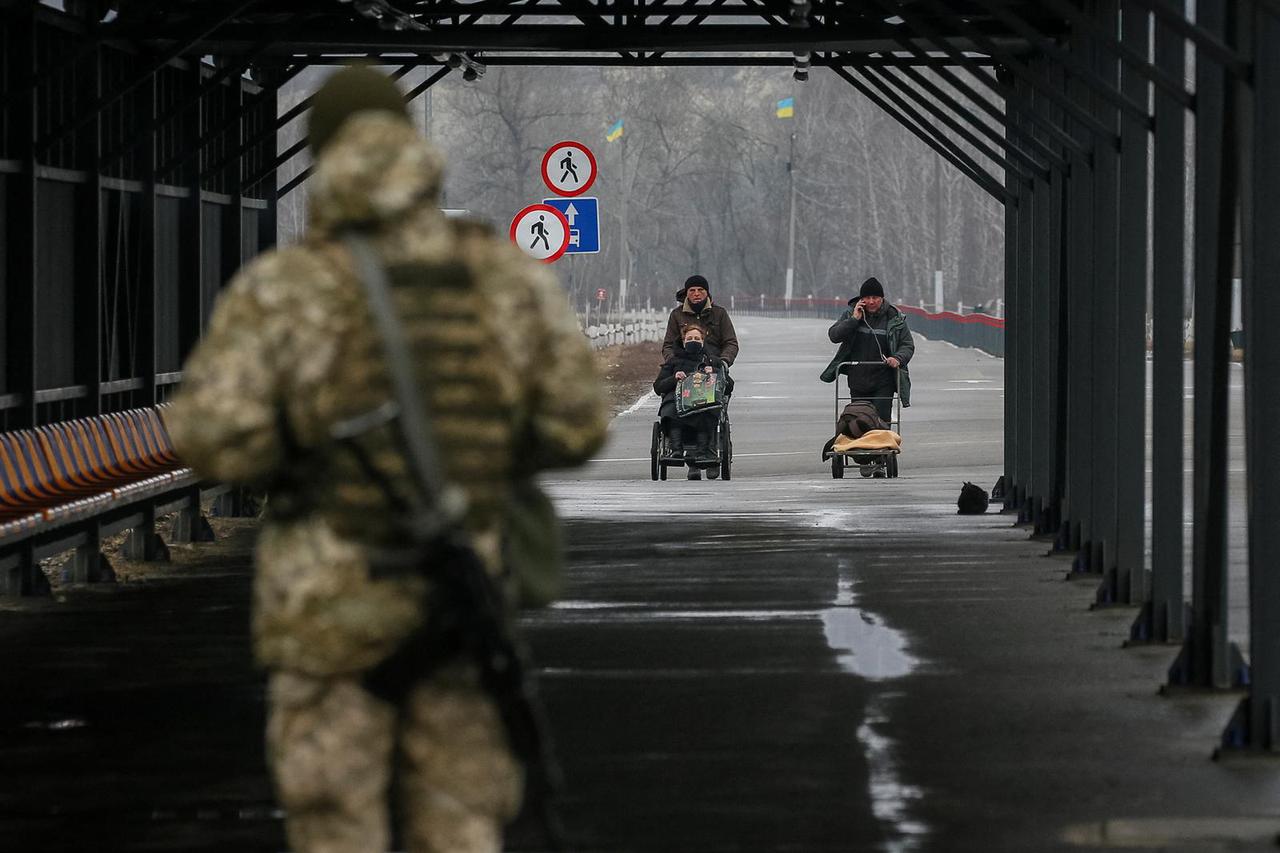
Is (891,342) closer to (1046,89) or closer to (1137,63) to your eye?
(1046,89)

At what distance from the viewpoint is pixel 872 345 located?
81.3 feet

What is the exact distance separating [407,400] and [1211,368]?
18.1 feet

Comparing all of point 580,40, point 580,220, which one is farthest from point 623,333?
point 580,40

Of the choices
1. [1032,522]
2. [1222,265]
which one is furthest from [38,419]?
[1222,265]

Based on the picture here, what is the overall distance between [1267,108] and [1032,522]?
10289 mm

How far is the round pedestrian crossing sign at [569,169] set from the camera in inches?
1135

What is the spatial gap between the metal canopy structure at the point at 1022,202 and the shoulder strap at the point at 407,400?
4602mm

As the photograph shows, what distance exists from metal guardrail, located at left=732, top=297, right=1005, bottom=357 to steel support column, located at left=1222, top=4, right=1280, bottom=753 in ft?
114

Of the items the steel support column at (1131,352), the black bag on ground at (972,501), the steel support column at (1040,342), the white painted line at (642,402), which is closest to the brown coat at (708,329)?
the black bag on ground at (972,501)

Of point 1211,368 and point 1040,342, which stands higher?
point 1040,342

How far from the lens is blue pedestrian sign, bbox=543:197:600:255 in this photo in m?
29.2

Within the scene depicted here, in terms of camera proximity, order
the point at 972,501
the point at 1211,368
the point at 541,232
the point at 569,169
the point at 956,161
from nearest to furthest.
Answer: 1. the point at 1211,368
2. the point at 972,501
3. the point at 956,161
4. the point at 541,232
5. the point at 569,169

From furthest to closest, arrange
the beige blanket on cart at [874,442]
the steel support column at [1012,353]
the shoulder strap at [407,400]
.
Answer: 1. the beige blanket on cart at [874,442]
2. the steel support column at [1012,353]
3. the shoulder strap at [407,400]

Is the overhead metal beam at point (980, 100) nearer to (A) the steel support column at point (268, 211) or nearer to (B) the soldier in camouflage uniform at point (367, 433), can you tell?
(A) the steel support column at point (268, 211)
